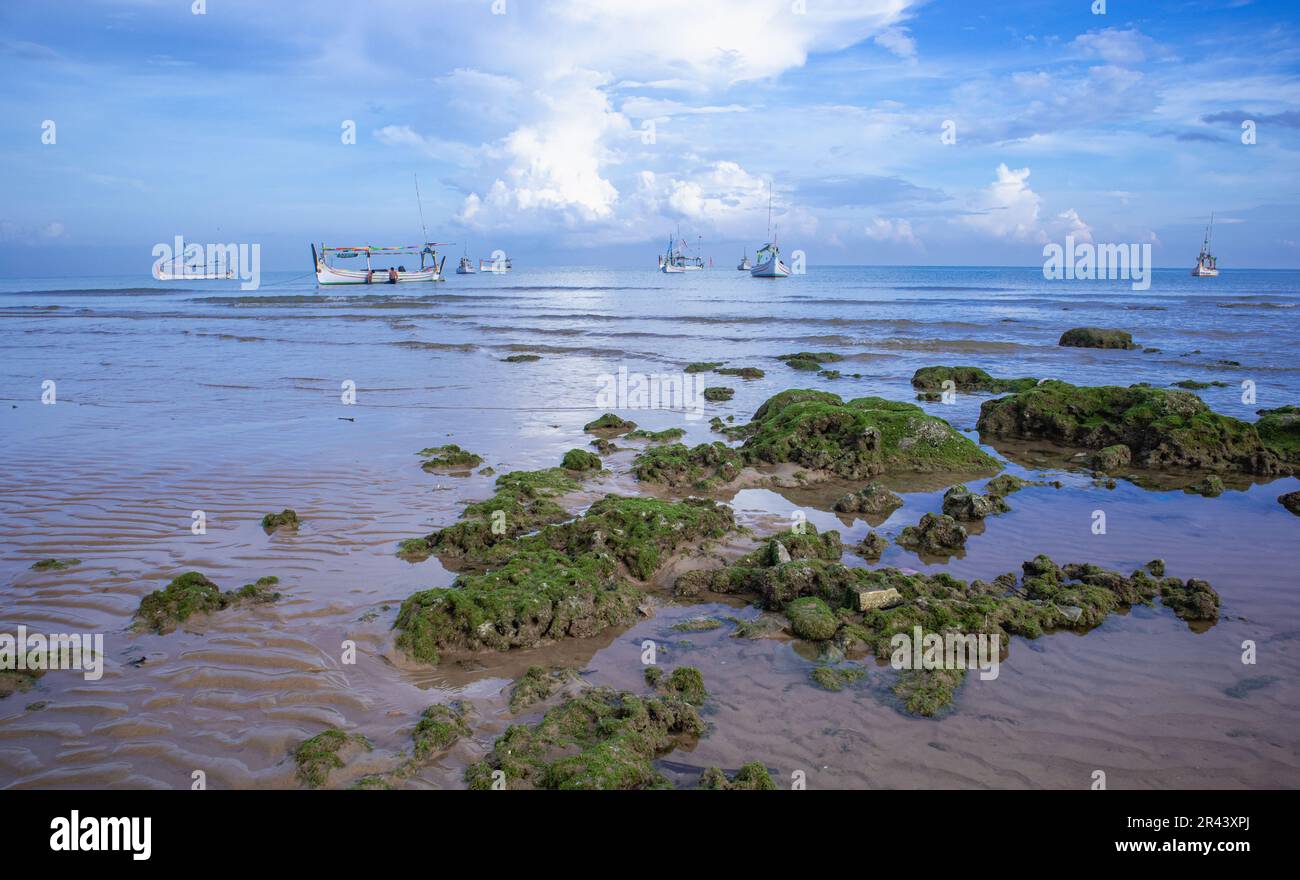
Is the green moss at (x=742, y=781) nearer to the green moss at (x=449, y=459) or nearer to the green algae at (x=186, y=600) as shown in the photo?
the green algae at (x=186, y=600)

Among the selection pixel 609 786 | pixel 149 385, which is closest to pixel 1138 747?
pixel 609 786

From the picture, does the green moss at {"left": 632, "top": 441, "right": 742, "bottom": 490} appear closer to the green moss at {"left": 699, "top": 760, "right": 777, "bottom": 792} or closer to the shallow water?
the shallow water

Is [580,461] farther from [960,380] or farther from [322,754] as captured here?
[960,380]

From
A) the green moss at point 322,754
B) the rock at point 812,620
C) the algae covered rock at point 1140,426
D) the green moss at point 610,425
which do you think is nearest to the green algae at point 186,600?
the green moss at point 322,754

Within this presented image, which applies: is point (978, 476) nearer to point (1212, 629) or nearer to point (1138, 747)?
point (1212, 629)

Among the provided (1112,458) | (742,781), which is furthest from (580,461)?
(1112,458)

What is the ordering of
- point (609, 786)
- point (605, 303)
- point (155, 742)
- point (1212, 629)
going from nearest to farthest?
point (609, 786) < point (155, 742) < point (1212, 629) < point (605, 303)
